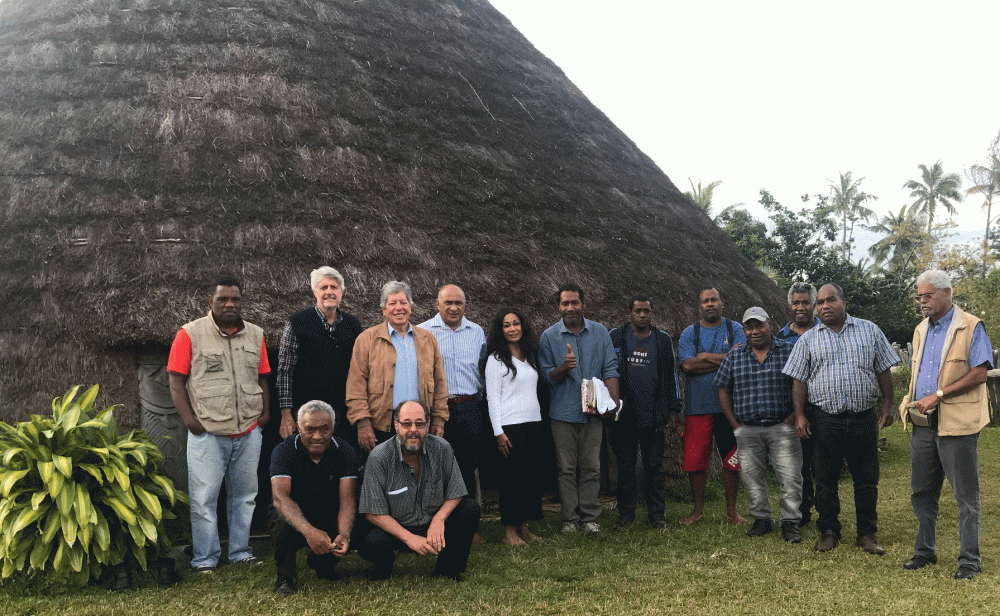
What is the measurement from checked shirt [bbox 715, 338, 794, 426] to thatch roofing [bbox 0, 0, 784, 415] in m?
1.53

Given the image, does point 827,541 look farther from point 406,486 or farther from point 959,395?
point 406,486

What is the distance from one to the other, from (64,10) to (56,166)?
2503mm

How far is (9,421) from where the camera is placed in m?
5.55

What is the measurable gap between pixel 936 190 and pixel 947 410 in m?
46.1

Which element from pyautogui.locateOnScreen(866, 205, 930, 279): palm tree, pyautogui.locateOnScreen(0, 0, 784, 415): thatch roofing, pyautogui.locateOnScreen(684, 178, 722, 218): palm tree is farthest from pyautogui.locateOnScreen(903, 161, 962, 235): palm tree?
pyautogui.locateOnScreen(0, 0, 784, 415): thatch roofing

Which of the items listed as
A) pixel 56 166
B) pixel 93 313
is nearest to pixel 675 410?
pixel 93 313

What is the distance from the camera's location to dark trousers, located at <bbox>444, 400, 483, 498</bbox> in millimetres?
5285

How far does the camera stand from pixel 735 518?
5969 millimetres

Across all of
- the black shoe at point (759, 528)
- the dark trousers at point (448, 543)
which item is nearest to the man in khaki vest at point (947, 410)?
the black shoe at point (759, 528)

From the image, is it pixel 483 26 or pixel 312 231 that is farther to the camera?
pixel 483 26

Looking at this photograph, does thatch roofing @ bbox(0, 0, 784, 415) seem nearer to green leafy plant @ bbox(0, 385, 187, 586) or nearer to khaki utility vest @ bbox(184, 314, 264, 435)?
khaki utility vest @ bbox(184, 314, 264, 435)

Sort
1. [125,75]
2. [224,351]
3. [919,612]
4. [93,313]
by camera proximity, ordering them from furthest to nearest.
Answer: [125,75]
[93,313]
[224,351]
[919,612]

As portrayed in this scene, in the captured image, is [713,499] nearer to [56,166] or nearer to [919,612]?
[919,612]

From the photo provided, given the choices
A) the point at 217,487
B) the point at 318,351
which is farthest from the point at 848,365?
the point at 217,487
